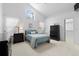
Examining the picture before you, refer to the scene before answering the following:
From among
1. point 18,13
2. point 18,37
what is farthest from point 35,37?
point 18,13

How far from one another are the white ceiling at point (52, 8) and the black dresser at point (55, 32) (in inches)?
7.0

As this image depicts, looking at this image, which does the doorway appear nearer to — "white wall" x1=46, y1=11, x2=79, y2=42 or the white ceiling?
"white wall" x1=46, y1=11, x2=79, y2=42

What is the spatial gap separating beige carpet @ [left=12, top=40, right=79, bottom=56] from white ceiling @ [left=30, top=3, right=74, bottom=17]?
407 millimetres

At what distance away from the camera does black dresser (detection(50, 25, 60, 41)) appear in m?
1.28

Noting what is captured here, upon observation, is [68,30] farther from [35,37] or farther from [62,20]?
[35,37]

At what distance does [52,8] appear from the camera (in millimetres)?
A: 1317

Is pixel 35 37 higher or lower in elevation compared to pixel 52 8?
lower

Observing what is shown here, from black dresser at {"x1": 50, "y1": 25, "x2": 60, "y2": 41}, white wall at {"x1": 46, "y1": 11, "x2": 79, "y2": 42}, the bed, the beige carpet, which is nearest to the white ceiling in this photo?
white wall at {"x1": 46, "y1": 11, "x2": 79, "y2": 42}

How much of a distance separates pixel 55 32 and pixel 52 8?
0.33 meters

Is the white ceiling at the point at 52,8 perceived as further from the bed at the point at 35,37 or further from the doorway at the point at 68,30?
the bed at the point at 35,37

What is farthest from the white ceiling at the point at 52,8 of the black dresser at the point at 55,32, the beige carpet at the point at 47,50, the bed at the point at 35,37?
the beige carpet at the point at 47,50

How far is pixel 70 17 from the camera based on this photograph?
122cm

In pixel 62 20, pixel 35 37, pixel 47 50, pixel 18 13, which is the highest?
pixel 18 13

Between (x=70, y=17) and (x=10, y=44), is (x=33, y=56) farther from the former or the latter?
(x=70, y=17)
